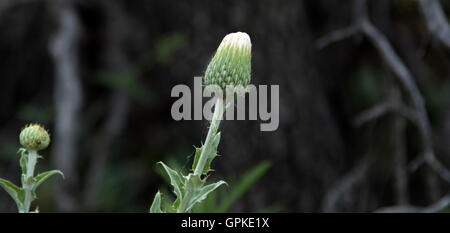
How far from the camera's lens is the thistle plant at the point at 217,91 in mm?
1302

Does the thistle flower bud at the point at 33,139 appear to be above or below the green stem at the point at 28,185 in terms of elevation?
above

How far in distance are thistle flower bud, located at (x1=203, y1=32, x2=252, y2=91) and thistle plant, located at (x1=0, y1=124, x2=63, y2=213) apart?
1.33ft

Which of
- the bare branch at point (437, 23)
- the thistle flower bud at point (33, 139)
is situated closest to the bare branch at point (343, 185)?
the bare branch at point (437, 23)

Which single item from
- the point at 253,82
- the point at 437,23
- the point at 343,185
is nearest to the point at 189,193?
the point at 437,23

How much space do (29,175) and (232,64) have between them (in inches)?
19.8

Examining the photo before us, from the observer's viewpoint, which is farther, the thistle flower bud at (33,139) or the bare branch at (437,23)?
the bare branch at (437,23)

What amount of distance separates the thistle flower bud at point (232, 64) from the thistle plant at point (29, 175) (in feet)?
1.33

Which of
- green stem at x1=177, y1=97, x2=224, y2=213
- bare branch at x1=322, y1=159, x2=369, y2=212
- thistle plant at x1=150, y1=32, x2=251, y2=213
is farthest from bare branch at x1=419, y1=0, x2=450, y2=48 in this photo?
green stem at x1=177, y1=97, x2=224, y2=213

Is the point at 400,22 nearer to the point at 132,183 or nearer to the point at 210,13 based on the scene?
the point at 210,13

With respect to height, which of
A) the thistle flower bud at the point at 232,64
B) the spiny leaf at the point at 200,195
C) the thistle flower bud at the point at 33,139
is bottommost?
the spiny leaf at the point at 200,195

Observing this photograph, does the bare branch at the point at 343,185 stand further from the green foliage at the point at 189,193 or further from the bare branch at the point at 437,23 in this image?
the green foliage at the point at 189,193

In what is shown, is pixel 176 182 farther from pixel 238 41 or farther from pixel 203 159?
pixel 238 41

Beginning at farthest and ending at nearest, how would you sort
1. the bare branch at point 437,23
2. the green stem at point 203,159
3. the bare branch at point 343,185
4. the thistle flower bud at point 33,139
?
1. the bare branch at point 343,185
2. the bare branch at point 437,23
3. the thistle flower bud at point 33,139
4. the green stem at point 203,159

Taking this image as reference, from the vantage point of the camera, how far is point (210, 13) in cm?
346
